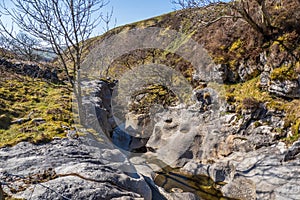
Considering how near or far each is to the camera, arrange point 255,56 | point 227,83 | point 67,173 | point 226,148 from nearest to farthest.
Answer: point 67,173 < point 226,148 < point 255,56 < point 227,83

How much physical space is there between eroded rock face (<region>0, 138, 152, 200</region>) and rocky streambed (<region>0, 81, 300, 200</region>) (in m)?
0.02

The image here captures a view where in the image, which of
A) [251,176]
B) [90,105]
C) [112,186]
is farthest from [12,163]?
[251,176]

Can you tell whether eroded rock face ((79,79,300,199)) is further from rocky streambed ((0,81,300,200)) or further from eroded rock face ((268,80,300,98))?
eroded rock face ((268,80,300,98))

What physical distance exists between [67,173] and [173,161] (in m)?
7.30

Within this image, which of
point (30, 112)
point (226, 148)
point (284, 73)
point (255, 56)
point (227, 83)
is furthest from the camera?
point (227, 83)

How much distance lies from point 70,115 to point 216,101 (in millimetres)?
8089

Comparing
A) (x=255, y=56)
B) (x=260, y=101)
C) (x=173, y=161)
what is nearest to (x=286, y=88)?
(x=260, y=101)

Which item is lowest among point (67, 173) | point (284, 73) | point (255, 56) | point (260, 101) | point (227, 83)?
point (67, 173)

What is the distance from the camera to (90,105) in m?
11.5

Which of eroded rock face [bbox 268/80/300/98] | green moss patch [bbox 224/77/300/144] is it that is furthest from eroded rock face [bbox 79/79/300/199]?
eroded rock face [bbox 268/80/300/98]

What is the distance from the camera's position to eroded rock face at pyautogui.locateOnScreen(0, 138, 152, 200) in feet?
14.2

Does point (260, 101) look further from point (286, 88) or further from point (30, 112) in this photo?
point (30, 112)

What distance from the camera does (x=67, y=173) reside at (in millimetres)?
4852

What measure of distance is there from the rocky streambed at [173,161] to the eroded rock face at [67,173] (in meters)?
0.02
